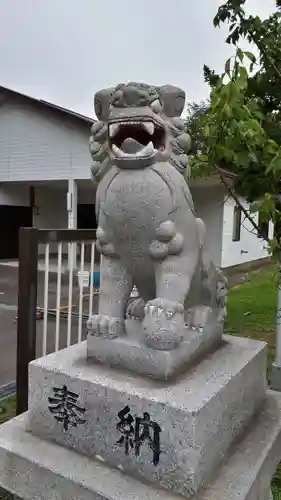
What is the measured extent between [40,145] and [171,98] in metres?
7.45

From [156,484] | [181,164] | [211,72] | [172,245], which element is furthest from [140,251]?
[211,72]

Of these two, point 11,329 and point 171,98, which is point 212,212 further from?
point 171,98

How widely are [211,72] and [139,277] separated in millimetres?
1379

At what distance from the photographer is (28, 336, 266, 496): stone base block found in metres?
1.27

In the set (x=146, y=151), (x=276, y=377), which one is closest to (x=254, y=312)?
(x=276, y=377)

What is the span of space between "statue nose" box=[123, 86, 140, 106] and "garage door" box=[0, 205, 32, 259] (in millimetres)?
9458

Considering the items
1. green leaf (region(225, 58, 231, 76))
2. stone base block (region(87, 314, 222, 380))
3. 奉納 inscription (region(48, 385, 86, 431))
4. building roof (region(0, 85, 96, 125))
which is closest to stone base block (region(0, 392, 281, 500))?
奉納 inscription (region(48, 385, 86, 431))

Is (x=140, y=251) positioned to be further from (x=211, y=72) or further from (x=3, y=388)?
(x=3, y=388)

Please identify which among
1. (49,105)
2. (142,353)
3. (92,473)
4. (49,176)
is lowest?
(92,473)

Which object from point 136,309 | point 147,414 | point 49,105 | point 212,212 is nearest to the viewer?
point 147,414

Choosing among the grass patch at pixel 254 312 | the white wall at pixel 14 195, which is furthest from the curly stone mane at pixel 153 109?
the white wall at pixel 14 195

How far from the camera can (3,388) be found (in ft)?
9.49

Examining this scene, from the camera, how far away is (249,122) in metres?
1.35

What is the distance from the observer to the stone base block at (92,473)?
4.21ft
